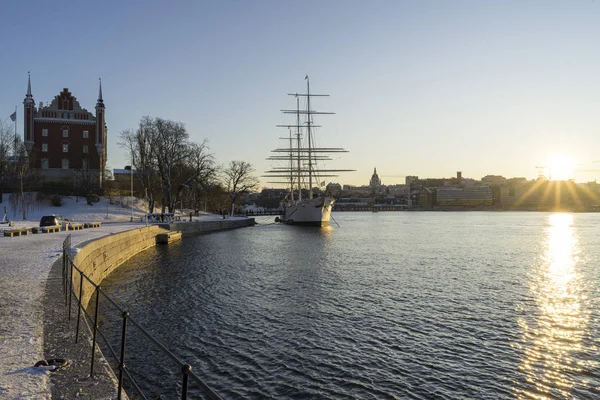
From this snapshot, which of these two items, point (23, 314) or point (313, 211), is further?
point (313, 211)

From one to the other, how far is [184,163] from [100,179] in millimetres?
13478

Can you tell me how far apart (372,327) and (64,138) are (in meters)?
70.9

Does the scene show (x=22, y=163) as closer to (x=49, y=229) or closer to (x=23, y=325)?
(x=49, y=229)

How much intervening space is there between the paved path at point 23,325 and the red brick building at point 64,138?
5822 cm

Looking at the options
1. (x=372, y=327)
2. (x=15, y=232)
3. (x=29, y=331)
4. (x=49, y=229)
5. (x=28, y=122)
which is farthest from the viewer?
(x=28, y=122)

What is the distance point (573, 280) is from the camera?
28234mm

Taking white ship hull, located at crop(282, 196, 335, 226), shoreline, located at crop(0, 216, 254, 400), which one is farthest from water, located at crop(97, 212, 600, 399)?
white ship hull, located at crop(282, 196, 335, 226)

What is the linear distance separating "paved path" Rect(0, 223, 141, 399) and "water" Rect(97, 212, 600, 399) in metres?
3.12

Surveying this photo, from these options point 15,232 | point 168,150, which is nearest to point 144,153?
point 168,150

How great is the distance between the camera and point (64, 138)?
243ft

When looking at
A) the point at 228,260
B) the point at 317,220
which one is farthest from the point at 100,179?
the point at 228,260

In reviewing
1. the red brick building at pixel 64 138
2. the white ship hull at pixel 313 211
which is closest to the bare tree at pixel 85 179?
the red brick building at pixel 64 138

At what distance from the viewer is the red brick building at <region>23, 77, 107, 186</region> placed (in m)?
72.2

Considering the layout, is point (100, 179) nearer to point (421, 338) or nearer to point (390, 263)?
point (390, 263)
